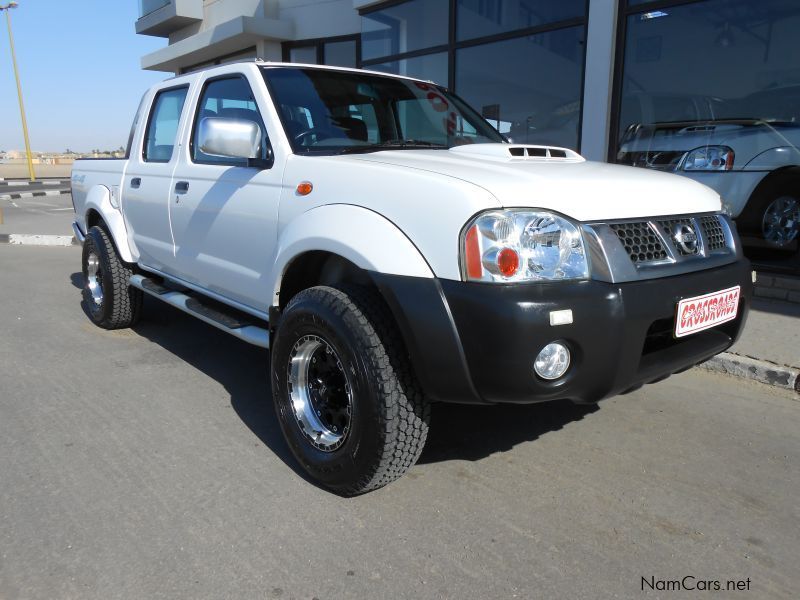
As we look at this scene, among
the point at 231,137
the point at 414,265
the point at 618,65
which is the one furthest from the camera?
the point at 618,65

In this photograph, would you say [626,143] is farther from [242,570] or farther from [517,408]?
[242,570]

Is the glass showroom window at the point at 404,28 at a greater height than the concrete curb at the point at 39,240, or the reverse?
the glass showroom window at the point at 404,28

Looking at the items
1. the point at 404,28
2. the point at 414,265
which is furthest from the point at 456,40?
the point at 414,265

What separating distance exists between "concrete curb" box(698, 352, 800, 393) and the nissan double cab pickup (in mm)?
1458

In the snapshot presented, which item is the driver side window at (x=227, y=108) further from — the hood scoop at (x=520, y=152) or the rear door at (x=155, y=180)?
the hood scoop at (x=520, y=152)

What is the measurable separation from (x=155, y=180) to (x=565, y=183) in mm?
2971

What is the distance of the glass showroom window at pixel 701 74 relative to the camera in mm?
5988

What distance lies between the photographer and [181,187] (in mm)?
3832

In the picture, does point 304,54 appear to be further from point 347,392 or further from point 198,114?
point 347,392

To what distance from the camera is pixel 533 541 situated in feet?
7.68

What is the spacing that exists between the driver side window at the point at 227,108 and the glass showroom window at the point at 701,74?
500 cm

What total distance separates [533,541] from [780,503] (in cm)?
114

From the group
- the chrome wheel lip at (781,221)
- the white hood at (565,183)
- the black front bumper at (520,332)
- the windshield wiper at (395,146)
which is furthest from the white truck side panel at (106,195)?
the chrome wheel lip at (781,221)

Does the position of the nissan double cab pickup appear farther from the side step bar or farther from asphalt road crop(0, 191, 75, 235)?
asphalt road crop(0, 191, 75, 235)
